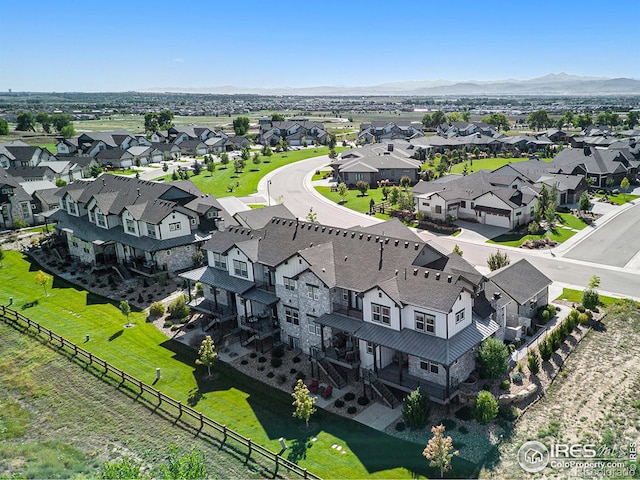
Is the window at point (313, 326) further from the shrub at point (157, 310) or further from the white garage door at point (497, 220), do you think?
the white garage door at point (497, 220)

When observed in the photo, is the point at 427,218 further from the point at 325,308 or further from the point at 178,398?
the point at 178,398

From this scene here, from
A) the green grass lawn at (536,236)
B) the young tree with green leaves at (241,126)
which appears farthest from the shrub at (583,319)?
the young tree with green leaves at (241,126)

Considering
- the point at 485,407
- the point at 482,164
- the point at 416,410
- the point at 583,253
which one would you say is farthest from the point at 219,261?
the point at 482,164

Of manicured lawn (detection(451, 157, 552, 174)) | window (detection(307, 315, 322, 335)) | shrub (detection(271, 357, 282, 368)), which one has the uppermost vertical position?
manicured lawn (detection(451, 157, 552, 174))

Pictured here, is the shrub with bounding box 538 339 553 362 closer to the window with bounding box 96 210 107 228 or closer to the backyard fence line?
the backyard fence line

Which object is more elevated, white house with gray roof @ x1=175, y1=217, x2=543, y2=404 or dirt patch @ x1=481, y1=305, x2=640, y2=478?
white house with gray roof @ x1=175, y1=217, x2=543, y2=404

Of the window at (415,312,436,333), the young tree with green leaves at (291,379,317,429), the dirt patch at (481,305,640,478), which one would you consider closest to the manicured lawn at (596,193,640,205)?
the dirt patch at (481,305,640,478)

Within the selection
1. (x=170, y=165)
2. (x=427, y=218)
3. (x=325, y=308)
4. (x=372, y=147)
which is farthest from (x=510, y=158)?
(x=325, y=308)
